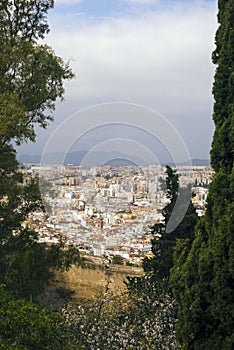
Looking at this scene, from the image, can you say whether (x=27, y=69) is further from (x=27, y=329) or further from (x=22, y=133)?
(x=27, y=329)

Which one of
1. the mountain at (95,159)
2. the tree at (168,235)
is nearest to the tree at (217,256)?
the mountain at (95,159)

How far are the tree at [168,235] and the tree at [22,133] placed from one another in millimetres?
1425

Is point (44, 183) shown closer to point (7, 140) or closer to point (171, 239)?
point (7, 140)

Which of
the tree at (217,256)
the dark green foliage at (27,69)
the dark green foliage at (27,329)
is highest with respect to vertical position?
the dark green foliage at (27,69)

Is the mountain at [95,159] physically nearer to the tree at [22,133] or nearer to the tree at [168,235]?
the tree at [22,133]

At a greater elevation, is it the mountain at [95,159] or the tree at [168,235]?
the mountain at [95,159]

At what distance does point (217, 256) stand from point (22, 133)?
419 cm

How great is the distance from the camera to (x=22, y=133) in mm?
8148

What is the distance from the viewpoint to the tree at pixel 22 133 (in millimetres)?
8062

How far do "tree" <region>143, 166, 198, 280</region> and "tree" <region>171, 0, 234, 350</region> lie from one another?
9.34 feet

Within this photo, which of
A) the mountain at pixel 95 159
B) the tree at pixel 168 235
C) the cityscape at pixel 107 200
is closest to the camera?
the mountain at pixel 95 159

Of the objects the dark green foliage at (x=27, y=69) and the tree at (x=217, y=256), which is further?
the dark green foliage at (x=27, y=69)

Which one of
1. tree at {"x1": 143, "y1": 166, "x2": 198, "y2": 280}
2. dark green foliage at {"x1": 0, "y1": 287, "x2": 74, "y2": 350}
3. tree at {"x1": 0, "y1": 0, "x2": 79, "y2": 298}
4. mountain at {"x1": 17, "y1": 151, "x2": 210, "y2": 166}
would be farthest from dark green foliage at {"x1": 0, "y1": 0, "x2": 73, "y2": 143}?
dark green foliage at {"x1": 0, "y1": 287, "x2": 74, "y2": 350}

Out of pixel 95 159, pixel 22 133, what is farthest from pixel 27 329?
pixel 22 133
